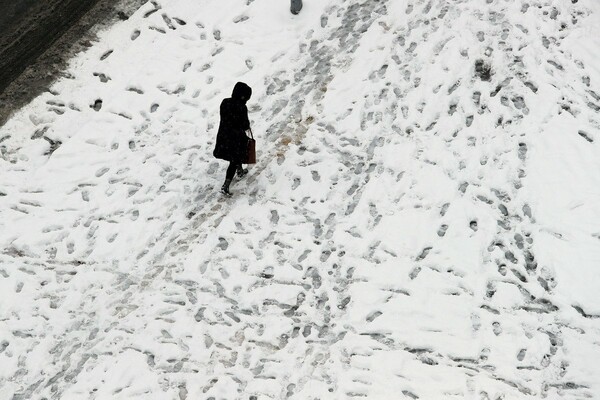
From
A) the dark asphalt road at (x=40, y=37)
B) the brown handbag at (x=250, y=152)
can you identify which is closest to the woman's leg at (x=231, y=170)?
the brown handbag at (x=250, y=152)

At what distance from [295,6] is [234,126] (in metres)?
3.62

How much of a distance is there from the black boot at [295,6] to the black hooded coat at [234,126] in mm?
3407

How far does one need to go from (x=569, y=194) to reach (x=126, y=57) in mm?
6943

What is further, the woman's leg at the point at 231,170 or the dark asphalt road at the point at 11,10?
the dark asphalt road at the point at 11,10

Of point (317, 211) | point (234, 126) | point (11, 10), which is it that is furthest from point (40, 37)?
point (317, 211)

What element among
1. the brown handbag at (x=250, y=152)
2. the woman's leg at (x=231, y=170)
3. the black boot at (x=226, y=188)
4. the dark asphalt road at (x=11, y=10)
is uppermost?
the dark asphalt road at (x=11, y=10)

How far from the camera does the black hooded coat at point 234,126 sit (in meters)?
8.08

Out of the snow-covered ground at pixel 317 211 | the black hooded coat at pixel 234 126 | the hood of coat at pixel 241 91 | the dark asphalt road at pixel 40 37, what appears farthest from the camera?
the dark asphalt road at pixel 40 37

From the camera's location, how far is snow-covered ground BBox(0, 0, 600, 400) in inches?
271

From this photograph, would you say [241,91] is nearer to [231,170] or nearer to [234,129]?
[234,129]

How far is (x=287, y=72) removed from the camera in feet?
33.7

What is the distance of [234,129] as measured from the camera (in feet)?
27.1

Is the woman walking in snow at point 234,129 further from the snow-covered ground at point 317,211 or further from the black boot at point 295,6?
the black boot at point 295,6

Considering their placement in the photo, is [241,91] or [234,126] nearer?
[241,91]
